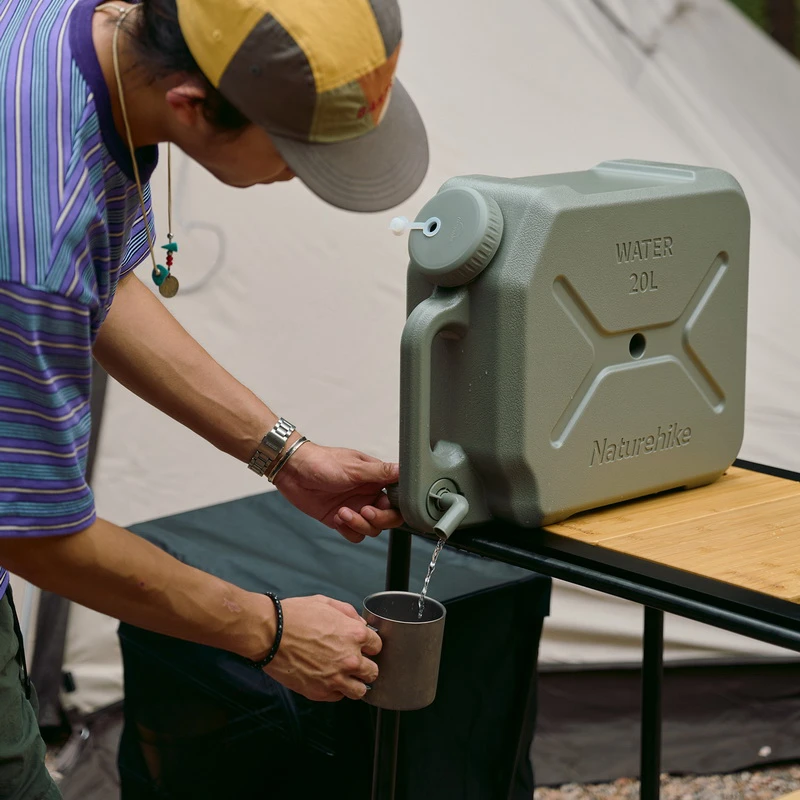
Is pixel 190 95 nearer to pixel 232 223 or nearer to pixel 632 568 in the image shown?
pixel 632 568

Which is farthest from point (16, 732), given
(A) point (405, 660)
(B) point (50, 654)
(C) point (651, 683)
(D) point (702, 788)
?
(D) point (702, 788)

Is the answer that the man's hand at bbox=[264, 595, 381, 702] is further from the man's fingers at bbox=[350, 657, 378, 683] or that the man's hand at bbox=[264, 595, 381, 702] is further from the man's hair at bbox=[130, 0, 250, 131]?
the man's hair at bbox=[130, 0, 250, 131]

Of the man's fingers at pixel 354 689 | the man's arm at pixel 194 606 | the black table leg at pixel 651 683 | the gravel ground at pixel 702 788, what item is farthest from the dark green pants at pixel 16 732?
the gravel ground at pixel 702 788

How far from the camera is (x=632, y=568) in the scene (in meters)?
1.15

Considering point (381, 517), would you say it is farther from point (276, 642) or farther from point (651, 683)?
point (651, 683)

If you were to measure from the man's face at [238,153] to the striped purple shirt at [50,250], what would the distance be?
7 cm

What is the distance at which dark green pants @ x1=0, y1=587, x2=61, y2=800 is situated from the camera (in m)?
1.23

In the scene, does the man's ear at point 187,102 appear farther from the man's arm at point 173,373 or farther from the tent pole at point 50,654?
the tent pole at point 50,654

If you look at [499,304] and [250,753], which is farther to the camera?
[250,753]

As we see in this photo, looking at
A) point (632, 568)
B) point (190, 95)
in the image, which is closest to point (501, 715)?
point (632, 568)

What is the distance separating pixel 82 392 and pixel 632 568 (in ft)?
1.68

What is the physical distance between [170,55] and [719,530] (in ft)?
2.30

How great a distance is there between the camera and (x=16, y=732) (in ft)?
4.09

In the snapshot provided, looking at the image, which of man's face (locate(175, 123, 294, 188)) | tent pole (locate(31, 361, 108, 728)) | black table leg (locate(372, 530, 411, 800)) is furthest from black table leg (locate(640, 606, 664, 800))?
tent pole (locate(31, 361, 108, 728))
